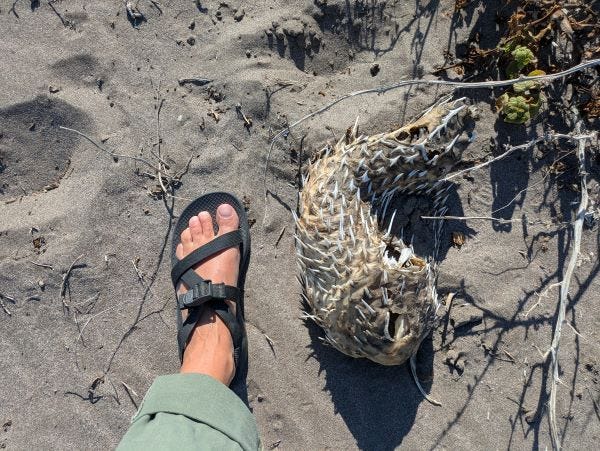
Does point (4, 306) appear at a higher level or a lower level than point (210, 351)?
higher

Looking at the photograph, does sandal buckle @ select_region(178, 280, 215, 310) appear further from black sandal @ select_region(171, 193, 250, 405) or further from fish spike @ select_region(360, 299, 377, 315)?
fish spike @ select_region(360, 299, 377, 315)

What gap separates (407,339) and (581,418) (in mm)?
2112

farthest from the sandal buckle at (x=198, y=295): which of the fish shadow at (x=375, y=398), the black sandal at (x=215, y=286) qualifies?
the fish shadow at (x=375, y=398)

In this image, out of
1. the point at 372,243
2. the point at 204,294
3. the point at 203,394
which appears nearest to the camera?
the point at 372,243

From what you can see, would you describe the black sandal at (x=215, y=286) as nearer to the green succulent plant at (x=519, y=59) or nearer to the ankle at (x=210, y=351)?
the ankle at (x=210, y=351)

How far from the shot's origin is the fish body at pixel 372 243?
327cm

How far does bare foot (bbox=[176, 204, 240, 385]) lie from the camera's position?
4059 millimetres

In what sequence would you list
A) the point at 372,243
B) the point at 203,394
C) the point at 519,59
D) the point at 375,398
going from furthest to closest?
the point at 375,398
the point at 519,59
the point at 203,394
the point at 372,243

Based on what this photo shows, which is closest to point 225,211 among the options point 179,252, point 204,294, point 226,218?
point 226,218

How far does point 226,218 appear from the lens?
13.7 ft

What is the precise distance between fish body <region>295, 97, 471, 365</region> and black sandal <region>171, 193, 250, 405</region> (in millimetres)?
732

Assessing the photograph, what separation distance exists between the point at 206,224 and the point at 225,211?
218 mm

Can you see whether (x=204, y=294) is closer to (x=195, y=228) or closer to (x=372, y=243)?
(x=195, y=228)

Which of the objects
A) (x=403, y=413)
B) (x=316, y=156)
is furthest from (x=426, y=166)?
(x=403, y=413)
